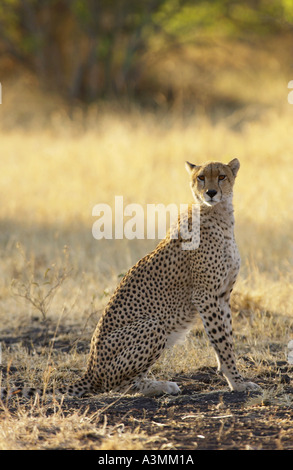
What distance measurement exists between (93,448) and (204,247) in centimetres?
153

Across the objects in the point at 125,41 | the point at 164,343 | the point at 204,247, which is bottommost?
the point at 164,343

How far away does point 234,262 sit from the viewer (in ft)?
14.2

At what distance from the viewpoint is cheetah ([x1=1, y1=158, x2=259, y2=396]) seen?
13.7ft

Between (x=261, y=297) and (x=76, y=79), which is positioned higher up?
(x=76, y=79)

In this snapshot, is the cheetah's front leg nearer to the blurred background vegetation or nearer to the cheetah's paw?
the cheetah's paw

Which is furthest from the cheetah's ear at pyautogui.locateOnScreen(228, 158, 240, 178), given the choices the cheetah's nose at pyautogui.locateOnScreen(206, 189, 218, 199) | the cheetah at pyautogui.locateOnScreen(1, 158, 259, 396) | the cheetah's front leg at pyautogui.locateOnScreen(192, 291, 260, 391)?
the cheetah's front leg at pyautogui.locateOnScreen(192, 291, 260, 391)

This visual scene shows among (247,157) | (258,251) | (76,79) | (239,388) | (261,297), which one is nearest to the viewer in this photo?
(239,388)

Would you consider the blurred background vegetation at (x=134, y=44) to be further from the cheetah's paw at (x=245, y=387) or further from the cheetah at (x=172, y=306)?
the cheetah's paw at (x=245, y=387)

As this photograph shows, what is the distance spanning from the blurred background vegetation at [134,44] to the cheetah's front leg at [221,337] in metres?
15.7

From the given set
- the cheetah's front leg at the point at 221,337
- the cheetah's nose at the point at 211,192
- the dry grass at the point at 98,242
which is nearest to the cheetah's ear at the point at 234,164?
the cheetah's nose at the point at 211,192

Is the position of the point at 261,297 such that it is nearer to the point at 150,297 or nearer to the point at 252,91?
the point at 150,297

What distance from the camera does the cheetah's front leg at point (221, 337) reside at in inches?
164

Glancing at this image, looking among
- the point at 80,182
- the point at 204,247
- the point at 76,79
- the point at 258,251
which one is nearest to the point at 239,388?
the point at 204,247

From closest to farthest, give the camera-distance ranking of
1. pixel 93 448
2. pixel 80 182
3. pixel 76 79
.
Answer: pixel 93 448 < pixel 80 182 < pixel 76 79
